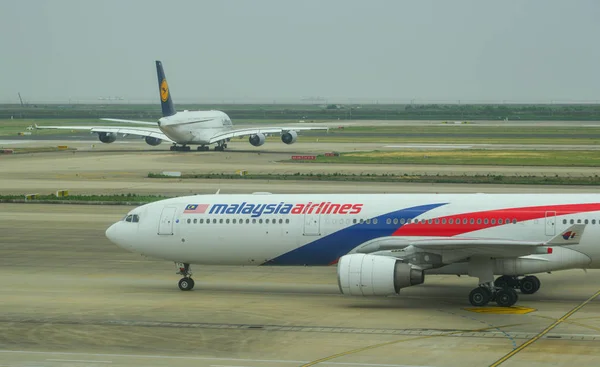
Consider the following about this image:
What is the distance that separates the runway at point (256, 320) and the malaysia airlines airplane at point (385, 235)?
1267 millimetres

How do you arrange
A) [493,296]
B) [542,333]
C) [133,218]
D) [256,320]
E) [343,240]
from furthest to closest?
[133,218] → [343,240] → [493,296] → [256,320] → [542,333]

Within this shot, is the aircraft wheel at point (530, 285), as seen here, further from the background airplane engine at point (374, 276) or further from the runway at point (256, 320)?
the background airplane engine at point (374, 276)

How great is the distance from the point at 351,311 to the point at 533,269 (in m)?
6.43

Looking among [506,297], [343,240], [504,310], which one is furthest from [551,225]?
[343,240]

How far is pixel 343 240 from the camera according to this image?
3388 cm

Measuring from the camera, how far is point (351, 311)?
104 ft

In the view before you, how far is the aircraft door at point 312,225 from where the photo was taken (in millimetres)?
34062

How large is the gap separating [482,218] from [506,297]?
2.95m

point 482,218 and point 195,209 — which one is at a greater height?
point 195,209

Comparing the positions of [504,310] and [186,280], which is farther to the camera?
[186,280]

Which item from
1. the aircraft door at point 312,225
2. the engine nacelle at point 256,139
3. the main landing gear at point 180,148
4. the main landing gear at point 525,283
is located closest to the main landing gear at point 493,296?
the main landing gear at point 525,283

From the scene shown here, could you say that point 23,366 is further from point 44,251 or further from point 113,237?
point 44,251
